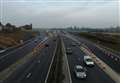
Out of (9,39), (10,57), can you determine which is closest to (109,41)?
(9,39)

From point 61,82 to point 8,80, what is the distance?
354 inches

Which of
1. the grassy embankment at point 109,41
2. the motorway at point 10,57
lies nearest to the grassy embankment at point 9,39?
the motorway at point 10,57

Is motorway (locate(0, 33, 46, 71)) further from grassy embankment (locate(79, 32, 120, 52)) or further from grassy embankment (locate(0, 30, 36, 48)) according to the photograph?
grassy embankment (locate(79, 32, 120, 52))

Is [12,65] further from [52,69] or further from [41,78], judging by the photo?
[41,78]

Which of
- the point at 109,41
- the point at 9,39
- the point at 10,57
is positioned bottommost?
the point at 10,57

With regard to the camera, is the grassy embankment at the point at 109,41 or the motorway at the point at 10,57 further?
the grassy embankment at the point at 109,41

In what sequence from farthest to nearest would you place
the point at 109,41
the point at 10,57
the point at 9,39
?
the point at 9,39 → the point at 109,41 → the point at 10,57

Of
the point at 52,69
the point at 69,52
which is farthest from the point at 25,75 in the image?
the point at 69,52

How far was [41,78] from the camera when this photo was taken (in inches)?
1539

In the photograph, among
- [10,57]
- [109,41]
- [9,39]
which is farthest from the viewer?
[9,39]

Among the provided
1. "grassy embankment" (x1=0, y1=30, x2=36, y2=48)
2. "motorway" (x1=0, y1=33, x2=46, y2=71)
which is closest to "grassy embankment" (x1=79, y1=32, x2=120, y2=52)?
"motorway" (x1=0, y1=33, x2=46, y2=71)

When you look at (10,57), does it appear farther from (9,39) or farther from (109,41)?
(109,41)

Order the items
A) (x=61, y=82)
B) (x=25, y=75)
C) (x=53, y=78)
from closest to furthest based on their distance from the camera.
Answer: (x=61, y=82)
(x=53, y=78)
(x=25, y=75)

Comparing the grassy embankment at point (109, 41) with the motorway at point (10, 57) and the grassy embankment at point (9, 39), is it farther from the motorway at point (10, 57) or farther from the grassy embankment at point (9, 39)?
the grassy embankment at point (9, 39)
